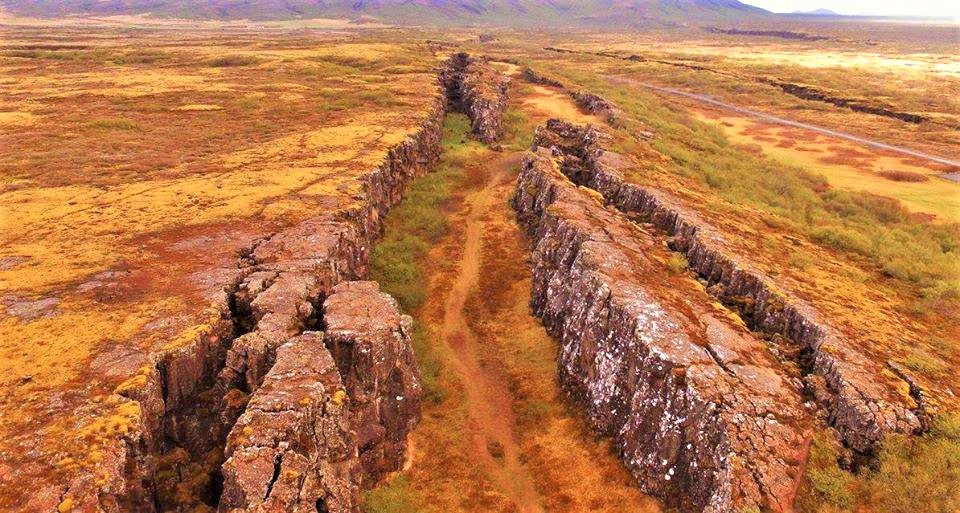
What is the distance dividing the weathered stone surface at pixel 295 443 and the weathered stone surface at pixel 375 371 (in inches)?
42.3

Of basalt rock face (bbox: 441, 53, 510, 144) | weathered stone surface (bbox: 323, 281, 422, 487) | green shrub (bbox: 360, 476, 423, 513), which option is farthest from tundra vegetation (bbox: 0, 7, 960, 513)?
basalt rock face (bbox: 441, 53, 510, 144)

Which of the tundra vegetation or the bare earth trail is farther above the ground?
the tundra vegetation

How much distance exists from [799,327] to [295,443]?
1569cm

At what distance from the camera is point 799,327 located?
17.5 metres

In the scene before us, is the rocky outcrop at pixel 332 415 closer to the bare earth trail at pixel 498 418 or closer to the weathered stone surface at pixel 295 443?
the weathered stone surface at pixel 295 443

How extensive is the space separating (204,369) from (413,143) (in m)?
26.0

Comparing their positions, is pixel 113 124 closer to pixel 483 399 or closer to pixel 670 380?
pixel 483 399

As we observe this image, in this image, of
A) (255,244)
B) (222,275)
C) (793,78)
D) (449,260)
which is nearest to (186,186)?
→ (255,244)

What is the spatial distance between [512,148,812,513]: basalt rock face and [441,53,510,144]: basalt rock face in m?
30.4

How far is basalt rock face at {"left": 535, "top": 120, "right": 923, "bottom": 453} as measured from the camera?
45.4ft

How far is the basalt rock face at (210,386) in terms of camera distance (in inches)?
447

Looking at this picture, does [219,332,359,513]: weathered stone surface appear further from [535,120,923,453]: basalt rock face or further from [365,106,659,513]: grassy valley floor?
[535,120,923,453]: basalt rock face

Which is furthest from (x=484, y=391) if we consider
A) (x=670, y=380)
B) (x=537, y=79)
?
(x=537, y=79)

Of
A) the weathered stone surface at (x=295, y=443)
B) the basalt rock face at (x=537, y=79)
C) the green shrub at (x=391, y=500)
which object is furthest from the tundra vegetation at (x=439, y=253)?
the basalt rock face at (x=537, y=79)
